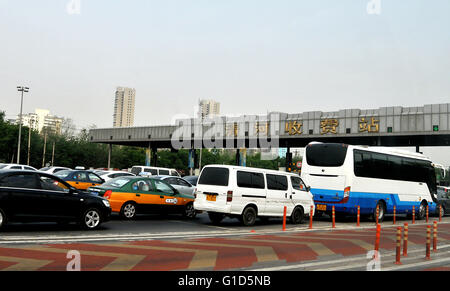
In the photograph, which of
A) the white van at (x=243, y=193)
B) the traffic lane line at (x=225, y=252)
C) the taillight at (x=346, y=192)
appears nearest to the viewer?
the traffic lane line at (x=225, y=252)

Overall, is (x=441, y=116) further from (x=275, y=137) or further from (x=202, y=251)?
(x=202, y=251)

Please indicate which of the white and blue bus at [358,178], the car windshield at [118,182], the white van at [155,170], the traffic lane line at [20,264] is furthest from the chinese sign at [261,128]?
the traffic lane line at [20,264]

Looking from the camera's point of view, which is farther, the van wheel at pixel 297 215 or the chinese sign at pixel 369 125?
the chinese sign at pixel 369 125

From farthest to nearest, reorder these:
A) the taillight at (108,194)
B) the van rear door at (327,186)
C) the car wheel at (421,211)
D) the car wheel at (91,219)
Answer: the car wheel at (421,211), the van rear door at (327,186), the taillight at (108,194), the car wheel at (91,219)

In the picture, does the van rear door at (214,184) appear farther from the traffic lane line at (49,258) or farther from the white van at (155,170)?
the white van at (155,170)

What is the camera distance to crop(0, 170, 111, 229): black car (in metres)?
11.2

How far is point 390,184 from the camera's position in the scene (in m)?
21.7

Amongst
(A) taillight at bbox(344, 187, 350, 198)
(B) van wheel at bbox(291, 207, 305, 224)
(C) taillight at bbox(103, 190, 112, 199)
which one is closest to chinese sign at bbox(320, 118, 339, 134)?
(A) taillight at bbox(344, 187, 350, 198)

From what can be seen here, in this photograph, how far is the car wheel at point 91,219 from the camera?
12628mm

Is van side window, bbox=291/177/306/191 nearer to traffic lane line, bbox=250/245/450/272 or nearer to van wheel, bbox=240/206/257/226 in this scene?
van wheel, bbox=240/206/257/226

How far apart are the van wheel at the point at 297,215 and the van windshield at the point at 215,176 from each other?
151 inches

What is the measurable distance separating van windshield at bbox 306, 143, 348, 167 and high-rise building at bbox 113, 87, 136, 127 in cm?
16344

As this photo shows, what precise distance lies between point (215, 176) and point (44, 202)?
5.83 metres
